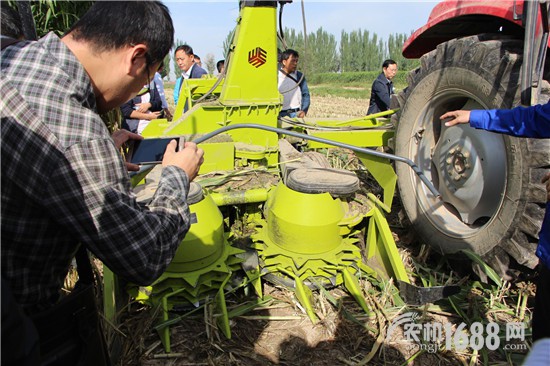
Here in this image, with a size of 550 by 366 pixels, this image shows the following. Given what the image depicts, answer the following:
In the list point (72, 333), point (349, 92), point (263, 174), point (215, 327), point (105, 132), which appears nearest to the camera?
point (105, 132)

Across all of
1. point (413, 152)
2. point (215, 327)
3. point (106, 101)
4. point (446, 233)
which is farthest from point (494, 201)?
point (106, 101)

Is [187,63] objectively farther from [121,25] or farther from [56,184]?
[56,184]

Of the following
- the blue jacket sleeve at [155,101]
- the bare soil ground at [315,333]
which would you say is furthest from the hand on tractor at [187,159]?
the blue jacket sleeve at [155,101]

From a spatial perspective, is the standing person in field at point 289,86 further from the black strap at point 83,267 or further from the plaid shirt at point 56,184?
the plaid shirt at point 56,184

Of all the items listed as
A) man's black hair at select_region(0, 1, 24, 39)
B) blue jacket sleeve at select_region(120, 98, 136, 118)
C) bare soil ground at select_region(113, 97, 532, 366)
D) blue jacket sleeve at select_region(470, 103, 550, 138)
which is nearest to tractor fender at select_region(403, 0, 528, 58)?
blue jacket sleeve at select_region(470, 103, 550, 138)

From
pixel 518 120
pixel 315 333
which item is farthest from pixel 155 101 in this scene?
pixel 518 120

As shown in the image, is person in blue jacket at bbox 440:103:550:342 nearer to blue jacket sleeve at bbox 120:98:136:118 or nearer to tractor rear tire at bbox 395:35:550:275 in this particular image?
tractor rear tire at bbox 395:35:550:275

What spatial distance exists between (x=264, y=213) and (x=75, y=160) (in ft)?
6.99

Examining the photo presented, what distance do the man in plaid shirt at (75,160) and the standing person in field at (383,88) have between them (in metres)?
6.07

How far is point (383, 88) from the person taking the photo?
6723 mm

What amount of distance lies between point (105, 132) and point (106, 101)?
0.65ft

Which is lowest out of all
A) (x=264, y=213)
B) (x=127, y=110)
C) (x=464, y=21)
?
(x=264, y=213)

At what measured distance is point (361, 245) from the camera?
3039 millimetres

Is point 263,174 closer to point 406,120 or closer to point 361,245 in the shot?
point 361,245
